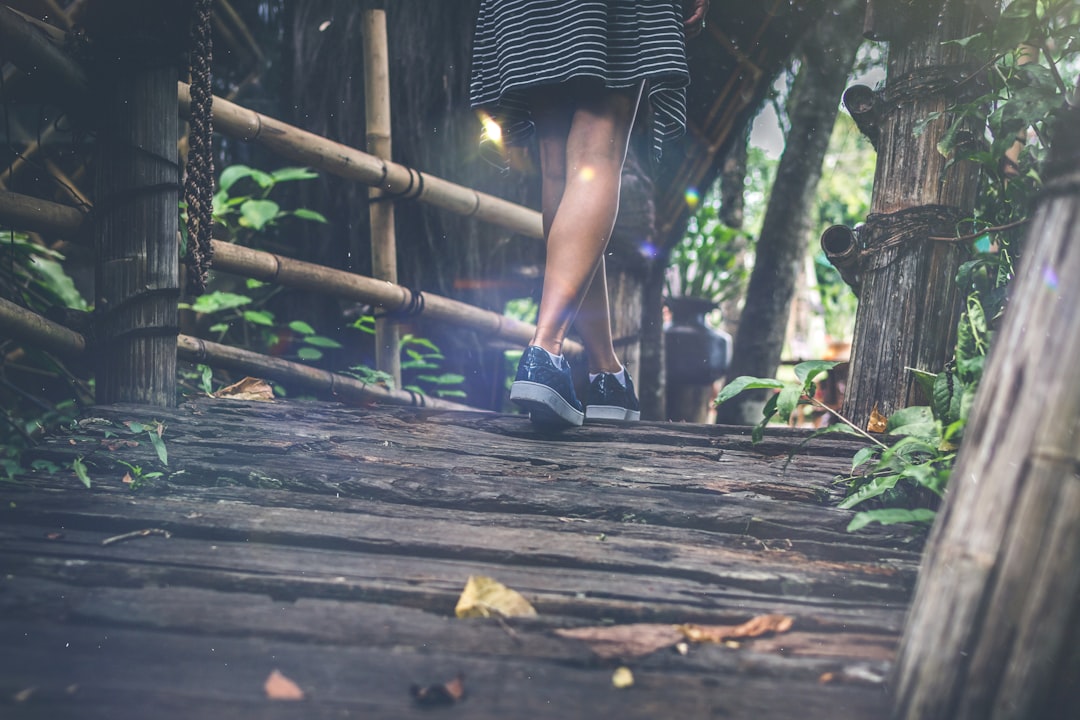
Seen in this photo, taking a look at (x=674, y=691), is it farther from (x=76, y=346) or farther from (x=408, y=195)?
(x=408, y=195)

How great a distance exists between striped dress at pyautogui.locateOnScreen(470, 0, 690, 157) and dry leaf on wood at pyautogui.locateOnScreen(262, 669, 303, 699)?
1.38 meters

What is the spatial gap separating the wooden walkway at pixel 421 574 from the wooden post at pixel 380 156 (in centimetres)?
104

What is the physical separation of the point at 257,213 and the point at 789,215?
119 inches

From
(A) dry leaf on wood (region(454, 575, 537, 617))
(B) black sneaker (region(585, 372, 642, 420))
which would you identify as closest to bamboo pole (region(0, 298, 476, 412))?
(B) black sneaker (region(585, 372, 642, 420))

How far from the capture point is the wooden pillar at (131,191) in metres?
1.63

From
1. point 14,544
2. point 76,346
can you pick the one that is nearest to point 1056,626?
point 14,544

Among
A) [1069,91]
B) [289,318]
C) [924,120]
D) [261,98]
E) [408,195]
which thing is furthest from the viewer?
[261,98]

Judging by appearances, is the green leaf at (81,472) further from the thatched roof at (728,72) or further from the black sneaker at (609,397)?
the thatched roof at (728,72)

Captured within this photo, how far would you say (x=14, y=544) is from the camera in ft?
3.32

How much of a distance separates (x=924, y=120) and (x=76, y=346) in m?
1.98

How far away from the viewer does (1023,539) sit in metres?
0.63

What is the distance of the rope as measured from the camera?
1726 mm

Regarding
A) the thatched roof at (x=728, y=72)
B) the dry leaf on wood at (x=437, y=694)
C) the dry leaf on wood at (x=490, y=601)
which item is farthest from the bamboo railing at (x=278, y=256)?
the dry leaf on wood at (x=437, y=694)

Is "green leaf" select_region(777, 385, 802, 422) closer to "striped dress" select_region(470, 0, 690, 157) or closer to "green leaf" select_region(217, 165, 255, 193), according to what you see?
"striped dress" select_region(470, 0, 690, 157)
